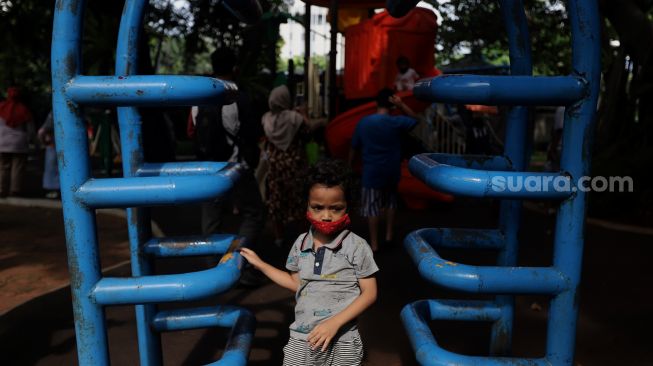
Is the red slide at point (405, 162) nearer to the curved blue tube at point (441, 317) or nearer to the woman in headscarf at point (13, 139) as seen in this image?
the woman in headscarf at point (13, 139)

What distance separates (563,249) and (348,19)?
952cm

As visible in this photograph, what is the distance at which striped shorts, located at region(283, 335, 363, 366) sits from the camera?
6.79ft

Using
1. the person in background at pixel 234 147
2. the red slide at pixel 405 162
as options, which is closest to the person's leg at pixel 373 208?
the person in background at pixel 234 147

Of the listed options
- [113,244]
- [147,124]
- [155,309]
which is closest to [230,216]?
[113,244]

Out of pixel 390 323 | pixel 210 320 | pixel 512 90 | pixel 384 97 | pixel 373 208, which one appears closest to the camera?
pixel 512 90

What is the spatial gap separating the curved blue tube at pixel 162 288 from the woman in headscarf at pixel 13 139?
7.63 metres

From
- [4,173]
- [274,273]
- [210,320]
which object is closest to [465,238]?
[274,273]

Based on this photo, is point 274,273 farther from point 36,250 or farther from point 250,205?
point 36,250

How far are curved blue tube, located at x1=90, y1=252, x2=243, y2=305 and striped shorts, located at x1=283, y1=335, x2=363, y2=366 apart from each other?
636mm

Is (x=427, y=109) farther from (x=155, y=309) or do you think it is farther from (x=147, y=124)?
(x=155, y=309)

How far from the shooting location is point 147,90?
1.43 meters

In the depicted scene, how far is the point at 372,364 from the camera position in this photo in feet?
10.1

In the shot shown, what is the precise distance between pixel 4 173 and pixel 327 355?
763 centimetres

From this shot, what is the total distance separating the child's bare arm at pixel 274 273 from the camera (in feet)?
6.06
